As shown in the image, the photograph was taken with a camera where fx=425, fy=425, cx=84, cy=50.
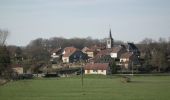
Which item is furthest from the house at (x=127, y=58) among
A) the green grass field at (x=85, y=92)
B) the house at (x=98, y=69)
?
the green grass field at (x=85, y=92)

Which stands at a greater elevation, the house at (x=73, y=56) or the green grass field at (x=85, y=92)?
the house at (x=73, y=56)

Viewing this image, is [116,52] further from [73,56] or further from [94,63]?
[94,63]

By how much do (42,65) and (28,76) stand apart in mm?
26287

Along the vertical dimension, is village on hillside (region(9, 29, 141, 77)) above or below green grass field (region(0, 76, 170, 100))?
above

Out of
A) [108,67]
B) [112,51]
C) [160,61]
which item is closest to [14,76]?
[108,67]

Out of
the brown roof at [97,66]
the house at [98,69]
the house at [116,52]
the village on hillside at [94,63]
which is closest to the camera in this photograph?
the house at [98,69]

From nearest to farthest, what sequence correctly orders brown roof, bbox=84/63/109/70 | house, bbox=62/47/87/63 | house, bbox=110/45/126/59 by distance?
brown roof, bbox=84/63/109/70, house, bbox=110/45/126/59, house, bbox=62/47/87/63

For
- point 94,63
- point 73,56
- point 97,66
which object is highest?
point 73,56

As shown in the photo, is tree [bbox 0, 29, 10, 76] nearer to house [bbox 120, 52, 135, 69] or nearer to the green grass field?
the green grass field

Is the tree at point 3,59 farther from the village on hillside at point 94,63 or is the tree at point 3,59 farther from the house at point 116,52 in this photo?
the house at point 116,52

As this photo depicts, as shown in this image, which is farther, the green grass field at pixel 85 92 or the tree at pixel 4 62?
the tree at pixel 4 62

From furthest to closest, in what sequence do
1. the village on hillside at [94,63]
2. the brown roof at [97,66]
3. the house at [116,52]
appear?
1. the house at [116,52]
2. the village on hillside at [94,63]
3. the brown roof at [97,66]

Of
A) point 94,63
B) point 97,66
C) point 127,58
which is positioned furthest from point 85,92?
point 127,58

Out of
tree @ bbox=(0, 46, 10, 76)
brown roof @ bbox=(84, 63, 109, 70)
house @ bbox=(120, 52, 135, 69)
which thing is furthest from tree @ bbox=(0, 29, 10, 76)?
house @ bbox=(120, 52, 135, 69)
